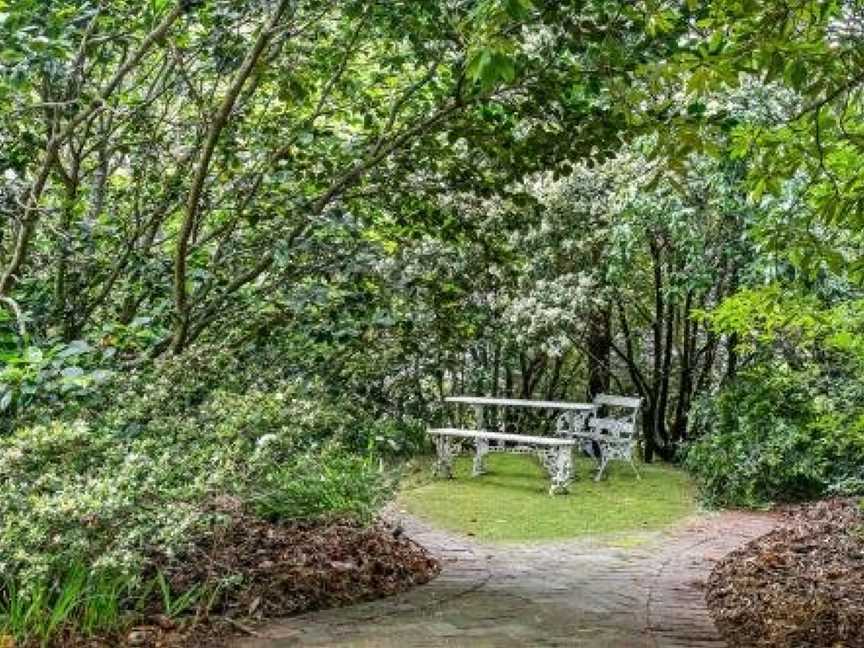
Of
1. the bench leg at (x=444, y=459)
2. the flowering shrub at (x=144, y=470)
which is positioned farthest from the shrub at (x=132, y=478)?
the bench leg at (x=444, y=459)

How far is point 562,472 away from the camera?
33.3ft

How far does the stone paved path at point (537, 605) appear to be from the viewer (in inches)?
168

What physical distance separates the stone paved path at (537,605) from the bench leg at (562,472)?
285 centimetres

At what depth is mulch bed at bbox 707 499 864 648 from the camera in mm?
4586

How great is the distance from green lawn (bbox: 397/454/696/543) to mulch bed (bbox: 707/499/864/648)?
1.22 metres

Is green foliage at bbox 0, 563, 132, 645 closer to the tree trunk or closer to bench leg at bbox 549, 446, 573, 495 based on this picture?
bench leg at bbox 549, 446, 573, 495

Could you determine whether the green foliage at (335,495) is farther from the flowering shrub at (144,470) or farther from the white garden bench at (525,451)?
the white garden bench at (525,451)

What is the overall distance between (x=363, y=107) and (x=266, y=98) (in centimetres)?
81

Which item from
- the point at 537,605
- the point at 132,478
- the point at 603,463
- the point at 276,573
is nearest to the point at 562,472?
the point at 603,463

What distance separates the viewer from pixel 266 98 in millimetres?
6688

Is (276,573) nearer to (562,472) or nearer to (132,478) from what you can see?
(132,478)

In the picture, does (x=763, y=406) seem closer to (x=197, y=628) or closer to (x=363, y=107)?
(x=363, y=107)

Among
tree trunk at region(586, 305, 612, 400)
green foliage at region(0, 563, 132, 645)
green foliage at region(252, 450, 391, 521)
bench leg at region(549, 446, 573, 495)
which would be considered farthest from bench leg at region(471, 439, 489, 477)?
green foliage at region(0, 563, 132, 645)

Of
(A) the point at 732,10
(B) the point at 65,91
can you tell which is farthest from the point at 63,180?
(A) the point at 732,10
